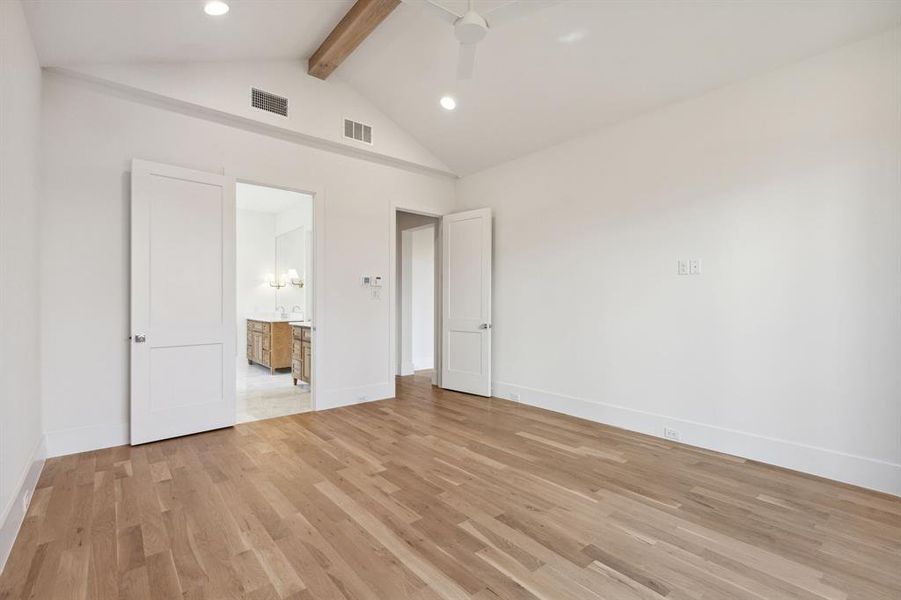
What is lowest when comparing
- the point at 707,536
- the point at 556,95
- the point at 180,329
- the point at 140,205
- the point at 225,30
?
the point at 707,536

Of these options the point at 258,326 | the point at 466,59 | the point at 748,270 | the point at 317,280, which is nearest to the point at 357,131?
the point at 317,280

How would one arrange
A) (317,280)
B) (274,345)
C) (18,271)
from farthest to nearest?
(274,345) → (317,280) → (18,271)

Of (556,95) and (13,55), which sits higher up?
(556,95)

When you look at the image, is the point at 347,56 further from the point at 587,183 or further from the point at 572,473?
the point at 572,473

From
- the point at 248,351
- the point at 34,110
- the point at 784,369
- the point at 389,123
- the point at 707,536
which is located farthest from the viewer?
the point at 248,351

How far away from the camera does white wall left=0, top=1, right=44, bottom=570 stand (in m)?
2.05

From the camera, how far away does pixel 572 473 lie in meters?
3.00

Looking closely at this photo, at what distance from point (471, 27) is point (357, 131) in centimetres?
297

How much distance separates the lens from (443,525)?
2301 mm

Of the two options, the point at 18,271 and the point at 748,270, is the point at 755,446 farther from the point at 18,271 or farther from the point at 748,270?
the point at 18,271

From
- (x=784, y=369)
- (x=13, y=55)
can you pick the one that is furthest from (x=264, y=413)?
(x=784, y=369)

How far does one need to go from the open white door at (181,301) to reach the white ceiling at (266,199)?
284 cm

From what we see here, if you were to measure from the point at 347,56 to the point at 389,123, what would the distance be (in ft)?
3.60

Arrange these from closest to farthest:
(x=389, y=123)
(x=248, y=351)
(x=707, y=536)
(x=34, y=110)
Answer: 1. (x=707, y=536)
2. (x=34, y=110)
3. (x=389, y=123)
4. (x=248, y=351)
